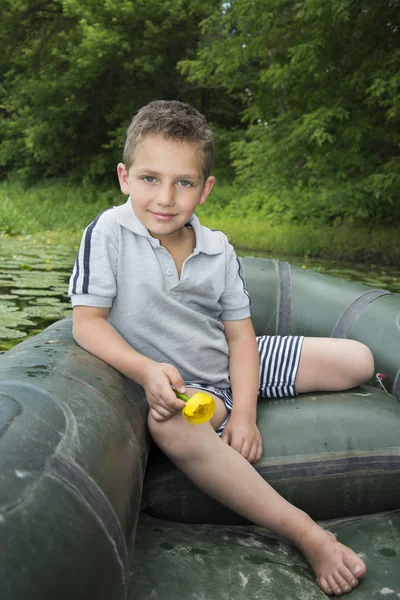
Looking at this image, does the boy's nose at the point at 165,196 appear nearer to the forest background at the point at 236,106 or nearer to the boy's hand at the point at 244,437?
the boy's hand at the point at 244,437

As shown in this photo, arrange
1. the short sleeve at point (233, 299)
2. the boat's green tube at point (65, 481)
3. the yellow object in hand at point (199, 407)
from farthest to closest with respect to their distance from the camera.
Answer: the short sleeve at point (233, 299) < the yellow object in hand at point (199, 407) < the boat's green tube at point (65, 481)

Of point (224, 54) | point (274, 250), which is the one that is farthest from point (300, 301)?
point (224, 54)

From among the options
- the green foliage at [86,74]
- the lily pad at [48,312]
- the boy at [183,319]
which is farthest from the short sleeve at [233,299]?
the green foliage at [86,74]

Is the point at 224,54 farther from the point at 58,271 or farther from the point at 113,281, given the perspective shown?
the point at 113,281

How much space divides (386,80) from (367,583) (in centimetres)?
613

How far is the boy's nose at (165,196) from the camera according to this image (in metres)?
1.36

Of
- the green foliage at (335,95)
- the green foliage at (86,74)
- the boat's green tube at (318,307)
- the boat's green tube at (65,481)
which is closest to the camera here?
the boat's green tube at (65,481)

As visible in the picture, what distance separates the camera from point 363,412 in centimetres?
145

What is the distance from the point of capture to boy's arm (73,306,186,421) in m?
1.18

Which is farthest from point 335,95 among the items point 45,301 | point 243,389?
point 243,389

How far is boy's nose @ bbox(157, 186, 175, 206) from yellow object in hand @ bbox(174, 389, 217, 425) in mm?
505

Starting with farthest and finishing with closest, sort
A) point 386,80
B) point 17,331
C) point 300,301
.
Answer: point 386,80 → point 17,331 → point 300,301

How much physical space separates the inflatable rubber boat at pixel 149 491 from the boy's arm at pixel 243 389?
46 millimetres

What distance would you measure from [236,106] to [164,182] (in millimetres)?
15217
